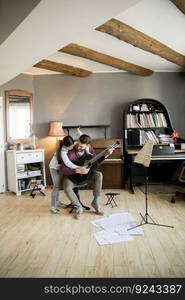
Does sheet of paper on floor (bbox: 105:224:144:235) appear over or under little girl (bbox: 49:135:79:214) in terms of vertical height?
under

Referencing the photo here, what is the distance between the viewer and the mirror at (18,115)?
177 inches

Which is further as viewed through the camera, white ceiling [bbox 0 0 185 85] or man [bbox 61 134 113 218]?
man [bbox 61 134 113 218]

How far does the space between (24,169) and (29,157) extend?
0.26 meters

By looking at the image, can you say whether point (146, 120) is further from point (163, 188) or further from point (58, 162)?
point (58, 162)

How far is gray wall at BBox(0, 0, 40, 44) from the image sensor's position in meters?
1.59

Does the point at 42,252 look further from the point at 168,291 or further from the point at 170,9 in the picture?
the point at 170,9

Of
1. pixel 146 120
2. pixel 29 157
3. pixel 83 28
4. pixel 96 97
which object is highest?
pixel 83 28

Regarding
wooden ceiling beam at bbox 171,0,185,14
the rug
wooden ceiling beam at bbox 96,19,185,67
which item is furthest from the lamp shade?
wooden ceiling beam at bbox 171,0,185,14

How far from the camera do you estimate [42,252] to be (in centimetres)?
220

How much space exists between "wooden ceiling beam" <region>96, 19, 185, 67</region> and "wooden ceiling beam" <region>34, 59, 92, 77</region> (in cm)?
168

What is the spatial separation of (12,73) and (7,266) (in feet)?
8.09

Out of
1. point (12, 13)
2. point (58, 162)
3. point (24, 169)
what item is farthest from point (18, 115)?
point (12, 13)

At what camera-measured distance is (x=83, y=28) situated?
1.98 m

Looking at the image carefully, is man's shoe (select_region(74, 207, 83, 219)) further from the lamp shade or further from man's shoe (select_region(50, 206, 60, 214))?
the lamp shade
